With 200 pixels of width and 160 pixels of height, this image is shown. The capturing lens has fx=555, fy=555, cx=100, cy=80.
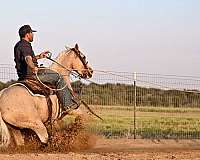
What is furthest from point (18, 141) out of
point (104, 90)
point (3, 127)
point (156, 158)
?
point (104, 90)

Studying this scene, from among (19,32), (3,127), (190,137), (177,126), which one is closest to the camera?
(3,127)

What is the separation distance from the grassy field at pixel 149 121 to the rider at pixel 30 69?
4.91m

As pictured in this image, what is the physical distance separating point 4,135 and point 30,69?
161 centimetres

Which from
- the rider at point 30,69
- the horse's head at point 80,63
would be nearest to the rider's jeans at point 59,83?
the rider at point 30,69

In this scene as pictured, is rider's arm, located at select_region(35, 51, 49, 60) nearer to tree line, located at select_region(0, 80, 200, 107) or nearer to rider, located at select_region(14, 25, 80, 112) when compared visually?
rider, located at select_region(14, 25, 80, 112)

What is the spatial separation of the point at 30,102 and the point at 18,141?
3.14 feet

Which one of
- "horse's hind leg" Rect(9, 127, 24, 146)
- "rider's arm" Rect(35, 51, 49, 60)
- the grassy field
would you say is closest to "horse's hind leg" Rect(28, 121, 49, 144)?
"horse's hind leg" Rect(9, 127, 24, 146)

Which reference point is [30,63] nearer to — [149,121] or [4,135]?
[4,135]

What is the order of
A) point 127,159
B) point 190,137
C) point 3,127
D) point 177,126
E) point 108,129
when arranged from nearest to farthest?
point 127,159 < point 3,127 < point 190,137 < point 108,129 < point 177,126

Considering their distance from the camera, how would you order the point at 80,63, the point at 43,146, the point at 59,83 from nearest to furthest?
the point at 43,146, the point at 59,83, the point at 80,63

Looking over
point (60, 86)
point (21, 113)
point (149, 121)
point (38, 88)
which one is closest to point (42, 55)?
point (60, 86)

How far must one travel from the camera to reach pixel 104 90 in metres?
19.8

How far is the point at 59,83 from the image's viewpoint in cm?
1287

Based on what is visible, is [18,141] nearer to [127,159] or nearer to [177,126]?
[127,159]
